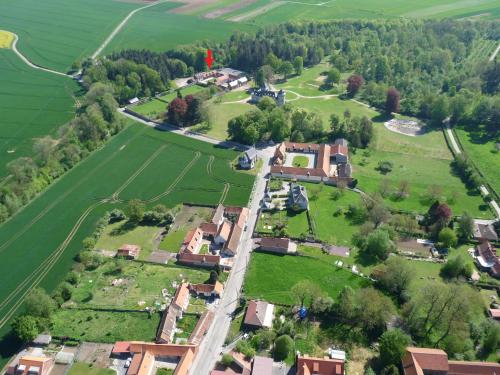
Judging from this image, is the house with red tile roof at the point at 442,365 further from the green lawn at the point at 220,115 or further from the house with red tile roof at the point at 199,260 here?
the green lawn at the point at 220,115

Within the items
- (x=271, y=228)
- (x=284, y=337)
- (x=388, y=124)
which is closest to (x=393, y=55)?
(x=388, y=124)

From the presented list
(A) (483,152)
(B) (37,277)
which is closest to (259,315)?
(B) (37,277)

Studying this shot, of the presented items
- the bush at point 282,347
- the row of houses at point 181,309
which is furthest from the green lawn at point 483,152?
the row of houses at point 181,309

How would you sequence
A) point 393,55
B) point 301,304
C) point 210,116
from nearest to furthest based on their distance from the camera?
point 301,304 < point 210,116 < point 393,55

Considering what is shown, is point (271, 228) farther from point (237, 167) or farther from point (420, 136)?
point (420, 136)

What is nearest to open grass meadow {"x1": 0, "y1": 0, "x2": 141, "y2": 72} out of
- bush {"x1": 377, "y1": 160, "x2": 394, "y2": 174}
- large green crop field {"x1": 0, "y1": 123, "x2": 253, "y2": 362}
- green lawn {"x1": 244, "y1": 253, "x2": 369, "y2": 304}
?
large green crop field {"x1": 0, "y1": 123, "x2": 253, "y2": 362}

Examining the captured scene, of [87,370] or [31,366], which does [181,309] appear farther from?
[31,366]
